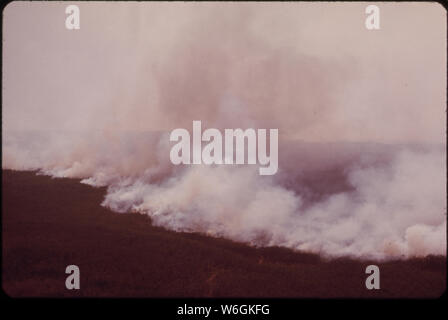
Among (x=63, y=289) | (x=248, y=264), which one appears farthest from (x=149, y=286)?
(x=248, y=264)

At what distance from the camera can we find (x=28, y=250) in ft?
9.87

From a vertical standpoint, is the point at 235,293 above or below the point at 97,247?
below

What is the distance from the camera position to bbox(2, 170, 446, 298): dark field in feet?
9.33

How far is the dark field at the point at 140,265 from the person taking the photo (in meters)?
2.84

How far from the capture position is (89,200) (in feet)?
11.6

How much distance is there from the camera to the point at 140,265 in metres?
3.02

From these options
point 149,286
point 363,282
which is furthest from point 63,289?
point 363,282

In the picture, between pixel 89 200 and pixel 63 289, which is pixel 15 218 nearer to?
pixel 89 200
